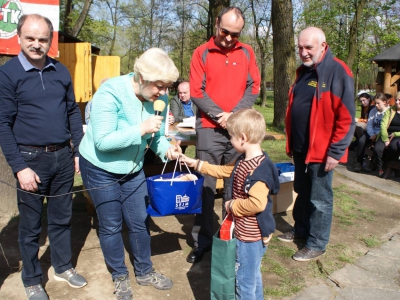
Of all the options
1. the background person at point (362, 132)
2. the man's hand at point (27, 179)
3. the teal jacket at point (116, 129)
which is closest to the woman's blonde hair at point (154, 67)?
the teal jacket at point (116, 129)

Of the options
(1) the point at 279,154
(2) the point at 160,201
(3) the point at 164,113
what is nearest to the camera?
(2) the point at 160,201

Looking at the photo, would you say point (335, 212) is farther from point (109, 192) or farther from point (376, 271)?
point (109, 192)

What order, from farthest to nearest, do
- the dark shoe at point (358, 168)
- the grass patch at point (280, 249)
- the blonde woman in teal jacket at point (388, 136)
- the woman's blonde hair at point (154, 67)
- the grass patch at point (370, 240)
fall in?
the dark shoe at point (358, 168) → the blonde woman in teal jacket at point (388, 136) → the grass patch at point (370, 240) → the grass patch at point (280, 249) → the woman's blonde hair at point (154, 67)

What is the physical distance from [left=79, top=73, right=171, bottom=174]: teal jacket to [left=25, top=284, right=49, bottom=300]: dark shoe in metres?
1.08

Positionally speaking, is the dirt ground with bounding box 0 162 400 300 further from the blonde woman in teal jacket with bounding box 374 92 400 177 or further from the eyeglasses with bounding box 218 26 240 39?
the eyeglasses with bounding box 218 26 240 39

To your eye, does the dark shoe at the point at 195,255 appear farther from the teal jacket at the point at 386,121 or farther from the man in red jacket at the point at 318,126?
the teal jacket at the point at 386,121

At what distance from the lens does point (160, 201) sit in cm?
300

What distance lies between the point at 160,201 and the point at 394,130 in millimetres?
5816

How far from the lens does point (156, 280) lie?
3342 mm

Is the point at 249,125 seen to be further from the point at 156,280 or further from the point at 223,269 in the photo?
the point at 156,280

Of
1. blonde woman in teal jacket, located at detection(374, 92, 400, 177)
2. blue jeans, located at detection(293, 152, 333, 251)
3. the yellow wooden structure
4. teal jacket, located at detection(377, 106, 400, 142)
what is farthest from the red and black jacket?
the yellow wooden structure

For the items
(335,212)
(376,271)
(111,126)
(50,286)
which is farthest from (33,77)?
(335,212)

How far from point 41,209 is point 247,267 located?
1593 mm

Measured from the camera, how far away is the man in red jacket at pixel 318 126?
3.51 meters
